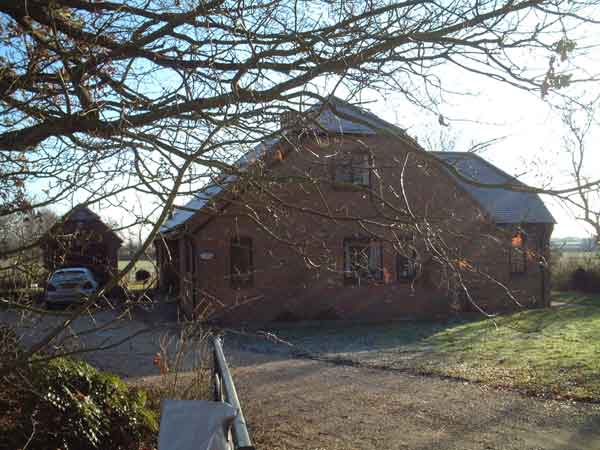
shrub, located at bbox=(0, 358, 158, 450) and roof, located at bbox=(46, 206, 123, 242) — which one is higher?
roof, located at bbox=(46, 206, 123, 242)

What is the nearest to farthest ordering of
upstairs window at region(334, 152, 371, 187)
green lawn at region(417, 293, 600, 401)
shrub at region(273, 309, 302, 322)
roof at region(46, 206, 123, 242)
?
1. roof at region(46, 206, 123, 242)
2. upstairs window at region(334, 152, 371, 187)
3. green lawn at region(417, 293, 600, 401)
4. shrub at region(273, 309, 302, 322)

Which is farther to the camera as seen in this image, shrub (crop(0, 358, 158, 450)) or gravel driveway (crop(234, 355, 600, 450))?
gravel driveway (crop(234, 355, 600, 450))

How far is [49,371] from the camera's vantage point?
642cm

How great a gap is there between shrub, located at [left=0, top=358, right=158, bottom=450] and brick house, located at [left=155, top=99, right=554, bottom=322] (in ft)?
4.18

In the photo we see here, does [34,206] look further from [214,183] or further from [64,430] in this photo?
[64,430]

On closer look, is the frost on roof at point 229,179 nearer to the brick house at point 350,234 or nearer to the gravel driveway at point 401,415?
the brick house at point 350,234

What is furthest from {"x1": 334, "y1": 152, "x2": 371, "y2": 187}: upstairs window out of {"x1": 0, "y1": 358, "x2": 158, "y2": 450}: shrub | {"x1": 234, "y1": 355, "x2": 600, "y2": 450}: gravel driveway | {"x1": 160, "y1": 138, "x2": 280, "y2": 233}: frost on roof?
{"x1": 0, "y1": 358, "x2": 158, "y2": 450}: shrub

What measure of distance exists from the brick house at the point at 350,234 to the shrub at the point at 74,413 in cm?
127

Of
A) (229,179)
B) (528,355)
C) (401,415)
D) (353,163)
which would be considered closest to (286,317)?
(528,355)

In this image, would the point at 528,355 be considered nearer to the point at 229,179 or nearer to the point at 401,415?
the point at 401,415

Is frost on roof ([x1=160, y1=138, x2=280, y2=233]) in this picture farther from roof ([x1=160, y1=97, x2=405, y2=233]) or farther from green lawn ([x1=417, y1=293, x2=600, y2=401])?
green lawn ([x1=417, y1=293, x2=600, y2=401])

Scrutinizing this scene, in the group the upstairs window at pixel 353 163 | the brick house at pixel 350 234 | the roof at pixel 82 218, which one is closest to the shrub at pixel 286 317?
the brick house at pixel 350 234

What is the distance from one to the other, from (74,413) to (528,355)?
10766 mm

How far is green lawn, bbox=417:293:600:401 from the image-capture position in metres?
10.3
